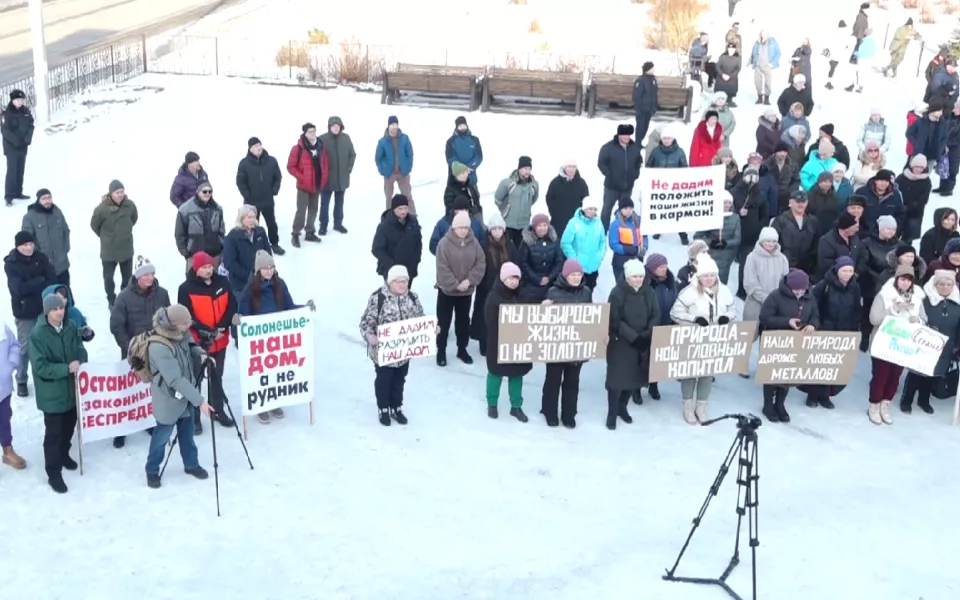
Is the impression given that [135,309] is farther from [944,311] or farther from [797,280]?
[944,311]

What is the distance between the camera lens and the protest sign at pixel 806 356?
10961mm

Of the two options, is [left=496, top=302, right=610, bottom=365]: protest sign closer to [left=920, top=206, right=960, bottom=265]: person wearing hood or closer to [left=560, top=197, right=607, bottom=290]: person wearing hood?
[left=560, top=197, right=607, bottom=290]: person wearing hood

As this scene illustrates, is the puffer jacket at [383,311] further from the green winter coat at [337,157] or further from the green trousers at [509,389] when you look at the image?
the green winter coat at [337,157]

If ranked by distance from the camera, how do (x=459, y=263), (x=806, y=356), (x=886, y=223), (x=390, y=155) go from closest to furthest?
(x=806, y=356)
(x=459, y=263)
(x=886, y=223)
(x=390, y=155)

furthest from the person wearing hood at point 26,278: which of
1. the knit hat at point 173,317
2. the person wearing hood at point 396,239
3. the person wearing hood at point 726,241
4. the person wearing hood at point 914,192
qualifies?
the person wearing hood at point 914,192

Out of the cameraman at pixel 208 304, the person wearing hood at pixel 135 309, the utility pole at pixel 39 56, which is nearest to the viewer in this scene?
the person wearing hood at pixel 135 309

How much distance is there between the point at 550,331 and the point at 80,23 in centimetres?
2733

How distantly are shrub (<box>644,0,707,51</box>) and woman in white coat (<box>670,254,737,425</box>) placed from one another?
1757 centimetres

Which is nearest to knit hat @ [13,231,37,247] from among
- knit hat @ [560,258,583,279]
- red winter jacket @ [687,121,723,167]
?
knit hat @ [560,258,583,279]

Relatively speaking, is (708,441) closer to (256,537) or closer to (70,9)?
(256,537)

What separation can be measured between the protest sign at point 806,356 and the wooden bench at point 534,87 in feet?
37.7

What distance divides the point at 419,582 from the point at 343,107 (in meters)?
15.2

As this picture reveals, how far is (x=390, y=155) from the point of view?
15.5 meters

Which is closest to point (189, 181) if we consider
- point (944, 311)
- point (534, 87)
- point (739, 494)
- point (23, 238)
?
point (23, 238)
